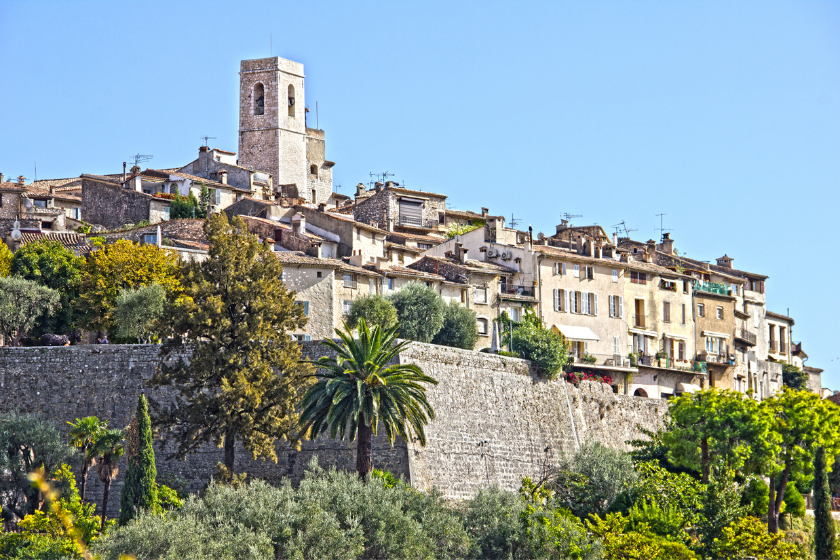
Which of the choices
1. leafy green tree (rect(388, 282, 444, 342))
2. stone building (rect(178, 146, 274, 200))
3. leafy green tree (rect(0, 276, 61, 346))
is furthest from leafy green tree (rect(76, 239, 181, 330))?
stone building (rect(178, 146, 274, 200))

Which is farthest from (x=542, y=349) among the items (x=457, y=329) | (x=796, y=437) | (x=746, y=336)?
(x=746, y=336)

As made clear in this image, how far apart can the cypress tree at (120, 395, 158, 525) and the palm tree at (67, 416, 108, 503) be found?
3015mm

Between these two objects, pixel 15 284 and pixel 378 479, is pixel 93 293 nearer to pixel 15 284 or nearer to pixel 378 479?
pixel 15 284

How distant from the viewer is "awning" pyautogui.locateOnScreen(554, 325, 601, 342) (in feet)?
203

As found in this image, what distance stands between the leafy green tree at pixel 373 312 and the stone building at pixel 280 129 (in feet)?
138

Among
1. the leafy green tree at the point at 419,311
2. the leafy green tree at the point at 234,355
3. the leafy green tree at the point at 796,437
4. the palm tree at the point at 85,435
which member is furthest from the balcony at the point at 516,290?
the palm tree at the point at 85,435

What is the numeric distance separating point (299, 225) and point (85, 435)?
22606mm

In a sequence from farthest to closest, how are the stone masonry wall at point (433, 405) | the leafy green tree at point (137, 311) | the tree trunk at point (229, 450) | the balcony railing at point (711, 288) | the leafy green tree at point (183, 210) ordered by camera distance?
1. the balcony railing at point (711, 288)
2. the leafy green tree at point (183, 210)
3. the leafy green tree at point (137, 311)
4. the stone masonry wall at point (433, 405)
5. the tree trunk at point (229, 450)

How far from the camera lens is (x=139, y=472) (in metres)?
35.9

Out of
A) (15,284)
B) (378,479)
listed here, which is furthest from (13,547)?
(15,284)

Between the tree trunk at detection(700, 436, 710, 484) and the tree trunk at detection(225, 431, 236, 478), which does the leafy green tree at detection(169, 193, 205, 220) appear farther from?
the tree trunk at detection(700, 436, 710, 484)

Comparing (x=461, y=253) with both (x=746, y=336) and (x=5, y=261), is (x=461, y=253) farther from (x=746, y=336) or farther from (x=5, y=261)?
(x=746, y=336)

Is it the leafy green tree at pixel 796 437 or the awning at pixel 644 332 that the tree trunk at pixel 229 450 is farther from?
the awning at pixel 644 332

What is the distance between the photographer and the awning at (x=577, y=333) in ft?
203
